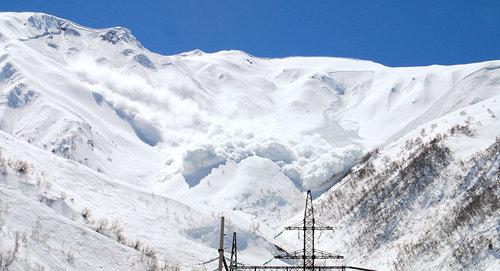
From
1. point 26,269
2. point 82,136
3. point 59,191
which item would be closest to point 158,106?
point 82,136

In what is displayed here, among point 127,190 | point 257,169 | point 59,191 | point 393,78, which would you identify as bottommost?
point 59,191

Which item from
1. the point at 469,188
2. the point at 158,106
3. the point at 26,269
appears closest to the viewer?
the point at 26,269

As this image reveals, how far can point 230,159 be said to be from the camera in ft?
383

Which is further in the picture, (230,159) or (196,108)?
(196,108)

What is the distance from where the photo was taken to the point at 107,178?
150ft

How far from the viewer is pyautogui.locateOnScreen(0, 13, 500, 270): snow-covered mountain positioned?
3462cm

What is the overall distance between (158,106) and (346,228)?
10321 centimetres

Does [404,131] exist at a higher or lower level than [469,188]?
higher

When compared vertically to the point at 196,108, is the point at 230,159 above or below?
below

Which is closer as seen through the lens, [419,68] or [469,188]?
[469,188]

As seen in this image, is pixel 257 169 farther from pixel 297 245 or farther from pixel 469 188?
pixel 469 188

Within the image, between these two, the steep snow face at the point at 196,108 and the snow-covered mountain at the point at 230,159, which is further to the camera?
the steep snow face at the point at 196,108

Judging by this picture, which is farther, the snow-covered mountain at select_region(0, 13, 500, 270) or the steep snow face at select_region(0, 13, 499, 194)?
the steep snow face at select_region(0, 13, 499, 194)

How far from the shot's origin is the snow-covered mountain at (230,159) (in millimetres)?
34625
